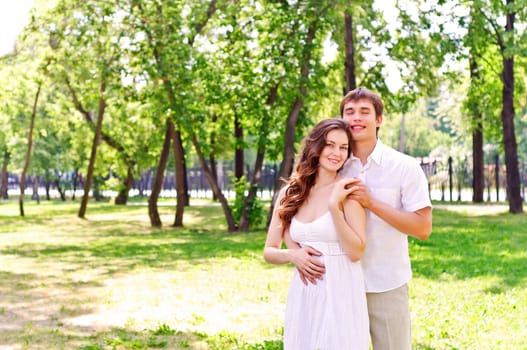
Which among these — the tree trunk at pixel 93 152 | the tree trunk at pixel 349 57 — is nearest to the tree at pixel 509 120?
the tree trunk at pixel 349 57

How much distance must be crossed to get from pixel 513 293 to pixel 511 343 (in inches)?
115

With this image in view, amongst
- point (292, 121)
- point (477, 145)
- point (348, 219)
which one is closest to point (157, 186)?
point (292, 121)

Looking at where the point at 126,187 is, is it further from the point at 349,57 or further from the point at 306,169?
the point at 306,169

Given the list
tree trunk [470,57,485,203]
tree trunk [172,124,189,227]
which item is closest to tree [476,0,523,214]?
tree trunk [470,57,485,203]

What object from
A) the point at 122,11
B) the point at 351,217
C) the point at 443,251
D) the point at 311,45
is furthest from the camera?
the point at 122,11

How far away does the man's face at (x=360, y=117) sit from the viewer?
414cm

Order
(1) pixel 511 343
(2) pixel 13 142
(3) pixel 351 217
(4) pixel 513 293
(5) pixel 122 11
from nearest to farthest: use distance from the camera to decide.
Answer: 1. (3) pixel 351 217
2. (1) pixel 511 343
3. (4) pixel 513 293
4. (5) pixel 122 11
5. (2) pixel 13 142

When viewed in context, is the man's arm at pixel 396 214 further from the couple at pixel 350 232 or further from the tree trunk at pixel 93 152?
the tree trunk at pixel 93 152

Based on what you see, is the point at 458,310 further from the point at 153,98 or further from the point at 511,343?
the point at 153,98

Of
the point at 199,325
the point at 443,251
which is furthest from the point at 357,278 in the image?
the point at 443,251

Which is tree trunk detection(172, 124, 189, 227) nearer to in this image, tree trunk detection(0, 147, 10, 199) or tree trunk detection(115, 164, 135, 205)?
tree trunk detection(115, 164, 135, 205)

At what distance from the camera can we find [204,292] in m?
11.6

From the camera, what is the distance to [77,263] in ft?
53.2

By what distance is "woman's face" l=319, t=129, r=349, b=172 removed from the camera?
4.02 metres
